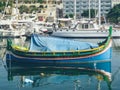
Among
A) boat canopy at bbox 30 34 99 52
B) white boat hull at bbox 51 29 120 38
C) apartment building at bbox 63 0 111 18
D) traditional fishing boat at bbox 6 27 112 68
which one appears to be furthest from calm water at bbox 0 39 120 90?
apartment building at bbox 63 0 111 18

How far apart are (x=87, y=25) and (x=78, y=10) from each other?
276ft

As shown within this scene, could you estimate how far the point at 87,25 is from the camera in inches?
3000

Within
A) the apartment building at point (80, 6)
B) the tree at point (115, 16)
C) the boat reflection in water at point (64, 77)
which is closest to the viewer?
the boat reflection in water at point (64, 77)

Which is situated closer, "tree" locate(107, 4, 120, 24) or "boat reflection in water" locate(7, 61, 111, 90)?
"boat reflection in water" locate(7, 61, 111, 90)

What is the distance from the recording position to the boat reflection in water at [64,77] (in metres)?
31.9

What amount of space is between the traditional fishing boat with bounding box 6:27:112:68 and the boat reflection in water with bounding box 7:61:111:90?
0.68m

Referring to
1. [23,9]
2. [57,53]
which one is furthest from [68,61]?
[23,9]

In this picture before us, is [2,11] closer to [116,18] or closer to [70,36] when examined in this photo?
[116,18]

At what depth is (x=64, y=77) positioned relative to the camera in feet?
118

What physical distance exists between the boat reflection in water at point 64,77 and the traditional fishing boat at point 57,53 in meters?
0.68

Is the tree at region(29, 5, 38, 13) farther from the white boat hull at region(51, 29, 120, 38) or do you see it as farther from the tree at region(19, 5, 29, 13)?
the white boat hull at region(51, 29, 120, 38)

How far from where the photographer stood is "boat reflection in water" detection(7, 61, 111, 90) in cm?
3193

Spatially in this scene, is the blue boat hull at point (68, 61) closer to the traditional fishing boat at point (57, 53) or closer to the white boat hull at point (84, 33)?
the traditional fishing boat at point (57, 53)

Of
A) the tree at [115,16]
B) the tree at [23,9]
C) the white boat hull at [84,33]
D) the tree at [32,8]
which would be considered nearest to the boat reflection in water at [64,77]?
the white boat hull at [84,33]
